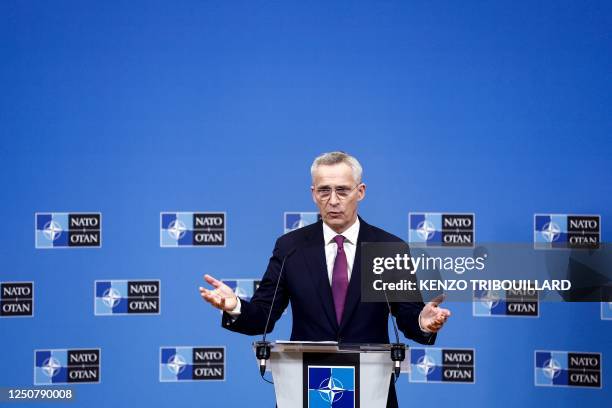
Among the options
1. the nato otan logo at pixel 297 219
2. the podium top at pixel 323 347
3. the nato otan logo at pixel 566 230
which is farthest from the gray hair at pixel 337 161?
the nato otan logo at pixel 566 230

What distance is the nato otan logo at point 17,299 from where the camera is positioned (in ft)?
14.3

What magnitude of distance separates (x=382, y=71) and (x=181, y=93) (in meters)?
1.21

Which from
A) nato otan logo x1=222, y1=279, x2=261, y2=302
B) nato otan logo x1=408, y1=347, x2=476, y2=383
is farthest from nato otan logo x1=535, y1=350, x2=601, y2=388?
nato otan logo x1=222, y1=279, x2=261, y2=302

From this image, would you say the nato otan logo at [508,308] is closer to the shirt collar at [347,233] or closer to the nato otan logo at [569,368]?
A: the nato otan logo at [569,368]

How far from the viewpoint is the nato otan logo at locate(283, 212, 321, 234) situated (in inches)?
171

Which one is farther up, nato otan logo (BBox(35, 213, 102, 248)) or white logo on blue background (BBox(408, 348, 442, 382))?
nato otan logo (BBox(35, 213, 102, 248))

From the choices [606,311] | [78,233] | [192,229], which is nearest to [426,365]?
[606,311]

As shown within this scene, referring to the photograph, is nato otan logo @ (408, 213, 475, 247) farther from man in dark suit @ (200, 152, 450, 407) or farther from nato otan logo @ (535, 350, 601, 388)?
man in dark suit @ (200, 152, 450, 407)

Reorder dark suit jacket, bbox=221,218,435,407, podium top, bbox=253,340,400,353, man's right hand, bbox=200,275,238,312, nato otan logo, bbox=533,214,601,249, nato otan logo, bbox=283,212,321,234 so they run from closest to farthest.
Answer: podium top, bbox=253,340,400,353
man's right hand, bbox=200,275,238,312
dark suit jacket, bbox=221,218,435,407
nato otan logo, bbox=533,214,601,249
nato otan logo, bbox=283,212,321,234

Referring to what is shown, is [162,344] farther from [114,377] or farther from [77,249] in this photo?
[77,249]

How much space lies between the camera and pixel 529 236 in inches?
167

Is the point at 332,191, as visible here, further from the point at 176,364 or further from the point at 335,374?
the point at 176,364

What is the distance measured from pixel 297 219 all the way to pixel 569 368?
1.80m

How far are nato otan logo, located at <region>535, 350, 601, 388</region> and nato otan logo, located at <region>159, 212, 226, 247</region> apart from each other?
78.6 inches
